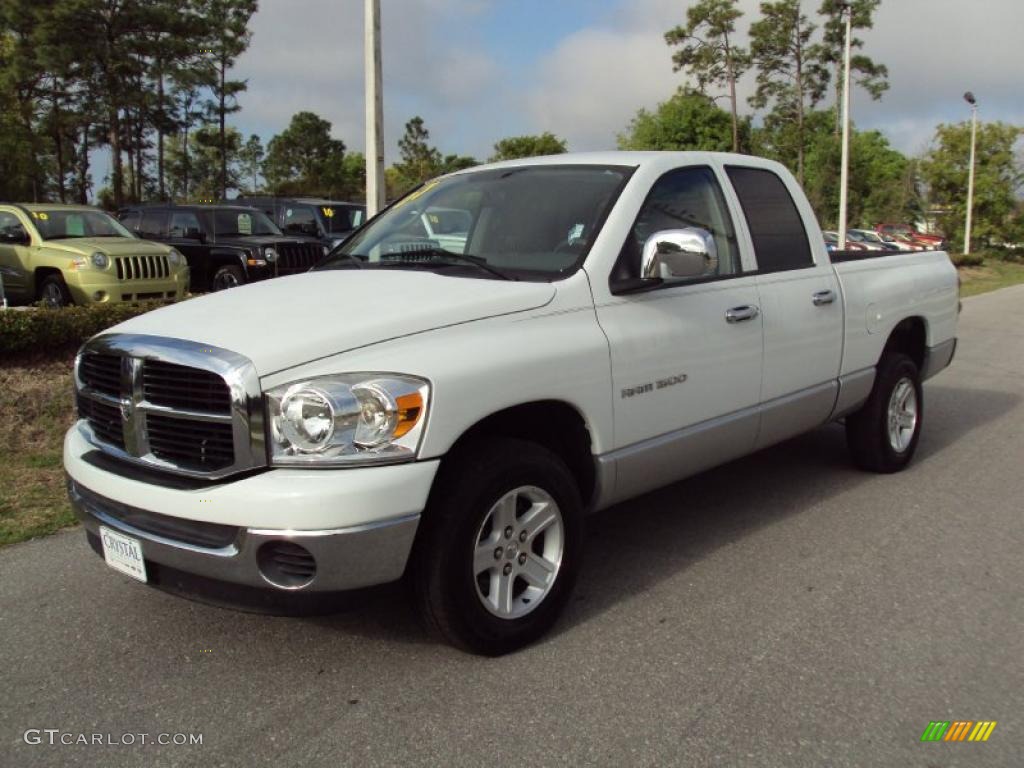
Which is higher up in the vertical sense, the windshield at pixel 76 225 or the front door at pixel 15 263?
the windshield at pixel 76 225

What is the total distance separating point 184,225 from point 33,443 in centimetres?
906

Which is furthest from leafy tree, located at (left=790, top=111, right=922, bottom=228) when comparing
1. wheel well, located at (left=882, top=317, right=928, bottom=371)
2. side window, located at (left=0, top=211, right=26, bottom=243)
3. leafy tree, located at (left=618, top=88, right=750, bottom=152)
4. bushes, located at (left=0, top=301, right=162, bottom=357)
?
bushes, located at (left=0, top=301, right=162, bottom=357)

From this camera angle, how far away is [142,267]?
11031mm

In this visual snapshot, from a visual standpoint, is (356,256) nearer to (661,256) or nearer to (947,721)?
(661,256)

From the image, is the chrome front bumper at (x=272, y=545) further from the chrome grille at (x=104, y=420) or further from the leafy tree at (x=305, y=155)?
the leafy tree at (x=305, y=155)

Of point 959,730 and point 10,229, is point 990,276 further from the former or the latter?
point 959,730

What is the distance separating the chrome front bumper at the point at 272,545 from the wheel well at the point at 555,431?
597 mm

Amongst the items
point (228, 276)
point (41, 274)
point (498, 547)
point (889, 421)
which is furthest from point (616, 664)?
point (228, 276)

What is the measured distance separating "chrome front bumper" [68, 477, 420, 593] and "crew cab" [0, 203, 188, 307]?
8.53m

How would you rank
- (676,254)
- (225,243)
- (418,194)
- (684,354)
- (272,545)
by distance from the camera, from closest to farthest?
1. (272,545)
2. (676,254)
3. (684,354)
4. (418,194)
5. (225,243)

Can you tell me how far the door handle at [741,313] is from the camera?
13.9 ft

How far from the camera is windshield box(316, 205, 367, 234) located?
1698 centimetres

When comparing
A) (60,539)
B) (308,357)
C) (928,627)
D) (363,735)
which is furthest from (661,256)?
(60,539)

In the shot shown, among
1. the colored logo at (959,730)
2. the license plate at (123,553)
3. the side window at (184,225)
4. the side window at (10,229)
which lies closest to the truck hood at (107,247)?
the side window at (10,229)
